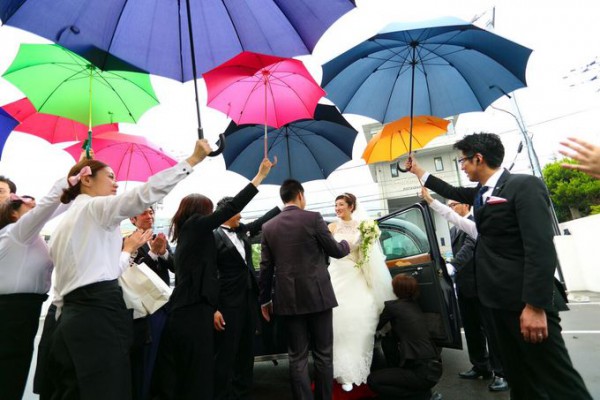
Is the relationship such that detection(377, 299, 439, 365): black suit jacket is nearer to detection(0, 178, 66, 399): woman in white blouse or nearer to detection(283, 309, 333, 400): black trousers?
detection(283, 309, 333, 400): black trousers

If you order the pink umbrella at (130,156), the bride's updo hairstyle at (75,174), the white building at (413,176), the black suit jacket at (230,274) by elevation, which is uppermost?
the white building at (413,176)

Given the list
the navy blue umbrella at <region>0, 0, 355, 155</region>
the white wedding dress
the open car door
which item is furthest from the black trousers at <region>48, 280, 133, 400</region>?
the open car door

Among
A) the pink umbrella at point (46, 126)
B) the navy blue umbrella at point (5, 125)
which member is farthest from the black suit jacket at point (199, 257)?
the navy blue umbrella at point (5, 125)

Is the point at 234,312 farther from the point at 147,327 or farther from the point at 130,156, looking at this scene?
the point at 130,156

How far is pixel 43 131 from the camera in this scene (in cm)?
452

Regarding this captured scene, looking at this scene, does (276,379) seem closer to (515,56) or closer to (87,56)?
(87,56)

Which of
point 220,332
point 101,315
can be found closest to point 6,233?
point 101,315

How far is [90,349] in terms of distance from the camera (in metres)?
1.80

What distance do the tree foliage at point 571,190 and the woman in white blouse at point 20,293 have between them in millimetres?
29644

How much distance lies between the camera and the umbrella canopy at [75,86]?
3.76 m

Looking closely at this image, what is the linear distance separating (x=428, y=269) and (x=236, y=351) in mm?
2115

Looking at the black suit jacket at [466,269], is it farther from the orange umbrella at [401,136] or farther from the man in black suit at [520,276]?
the orange umbrella at [401,136]

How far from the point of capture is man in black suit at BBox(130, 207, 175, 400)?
9.68 feet

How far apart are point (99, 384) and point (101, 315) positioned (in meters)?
0.34
